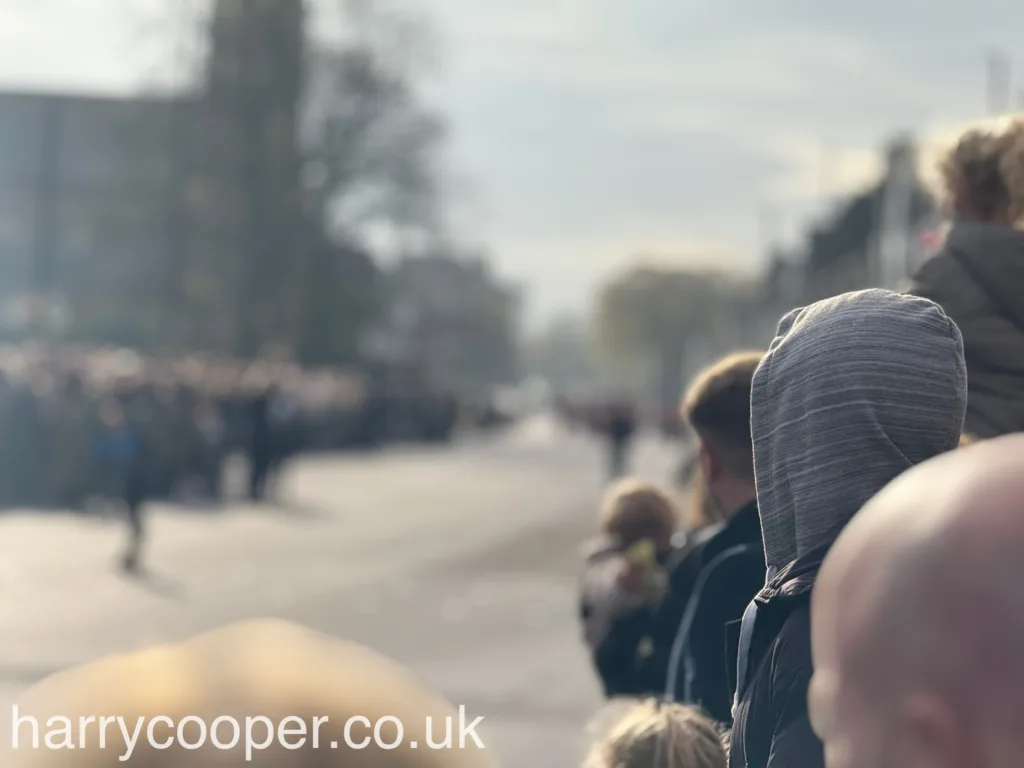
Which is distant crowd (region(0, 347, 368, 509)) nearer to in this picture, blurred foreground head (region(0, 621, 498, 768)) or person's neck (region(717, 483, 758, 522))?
person's neck (region(717, 483, 758, 522))

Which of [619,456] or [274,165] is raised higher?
[274,165]

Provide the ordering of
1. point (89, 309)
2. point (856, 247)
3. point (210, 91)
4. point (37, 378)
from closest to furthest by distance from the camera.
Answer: point (37, 378) < point (210, 91) < point (89, 309) < point (856, 247)

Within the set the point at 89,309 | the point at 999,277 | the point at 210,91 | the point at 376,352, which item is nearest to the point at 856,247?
the point at 376,352

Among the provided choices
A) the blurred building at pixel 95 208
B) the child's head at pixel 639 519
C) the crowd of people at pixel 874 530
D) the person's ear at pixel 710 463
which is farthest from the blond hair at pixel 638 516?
the blurred building at pixel 95 208

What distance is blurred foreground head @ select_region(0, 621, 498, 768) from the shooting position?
1.21 metres

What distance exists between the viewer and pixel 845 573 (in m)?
1.36

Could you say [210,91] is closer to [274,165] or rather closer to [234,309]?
[274,165]

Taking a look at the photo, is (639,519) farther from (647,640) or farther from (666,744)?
(666,744)

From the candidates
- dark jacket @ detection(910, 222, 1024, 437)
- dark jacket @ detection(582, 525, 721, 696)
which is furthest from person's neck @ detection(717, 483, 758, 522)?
dark jacket @ detection(582, 525, 721, 696)

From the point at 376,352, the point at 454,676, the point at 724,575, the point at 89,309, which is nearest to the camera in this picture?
the point at 724,575

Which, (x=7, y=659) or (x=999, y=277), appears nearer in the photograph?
(x=999, y=277)

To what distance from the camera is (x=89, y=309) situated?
8275 centimetres

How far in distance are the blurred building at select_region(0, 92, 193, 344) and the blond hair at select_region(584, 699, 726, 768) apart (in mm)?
48242

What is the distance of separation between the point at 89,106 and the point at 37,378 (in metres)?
78.3
